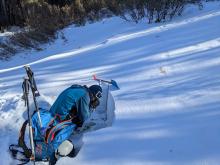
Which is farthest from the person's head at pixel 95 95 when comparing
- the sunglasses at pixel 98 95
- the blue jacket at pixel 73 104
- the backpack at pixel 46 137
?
the backpack at pixel 46 137

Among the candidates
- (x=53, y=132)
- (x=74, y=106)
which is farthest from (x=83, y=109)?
(x=53, y=132)

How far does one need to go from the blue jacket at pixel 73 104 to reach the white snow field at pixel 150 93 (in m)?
0.38

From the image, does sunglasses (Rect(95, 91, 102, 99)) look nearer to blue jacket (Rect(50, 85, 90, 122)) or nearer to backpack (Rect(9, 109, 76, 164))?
blue jacket (Rect(50, 85, 90, 122))

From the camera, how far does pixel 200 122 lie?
3557 mm

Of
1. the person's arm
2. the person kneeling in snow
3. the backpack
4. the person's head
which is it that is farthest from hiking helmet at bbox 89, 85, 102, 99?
the backpack

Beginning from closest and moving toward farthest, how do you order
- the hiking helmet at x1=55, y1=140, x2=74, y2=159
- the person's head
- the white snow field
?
the white snow field
the hiking helmet at x1=55, y1=140, x2=74, y2=159
the person's head

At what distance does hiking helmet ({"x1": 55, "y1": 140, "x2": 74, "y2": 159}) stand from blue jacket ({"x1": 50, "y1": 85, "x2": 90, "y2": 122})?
2.06 feet

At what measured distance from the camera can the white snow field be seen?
3348mm

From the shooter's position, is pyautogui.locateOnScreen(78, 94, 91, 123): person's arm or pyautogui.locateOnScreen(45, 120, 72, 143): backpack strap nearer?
pyautogui.locateOnScreen(45, 120, 72, 143): backpack strap

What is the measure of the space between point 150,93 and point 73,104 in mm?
949

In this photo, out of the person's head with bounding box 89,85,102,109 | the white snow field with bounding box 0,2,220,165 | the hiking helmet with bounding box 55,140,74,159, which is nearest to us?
the white snow field with bounding box 0,2,220,165

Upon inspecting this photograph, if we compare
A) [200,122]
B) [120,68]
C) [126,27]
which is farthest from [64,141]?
[126,27]

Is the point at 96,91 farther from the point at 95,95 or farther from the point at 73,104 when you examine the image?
the point at 73,104

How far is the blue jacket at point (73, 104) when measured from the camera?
4.24 metres
